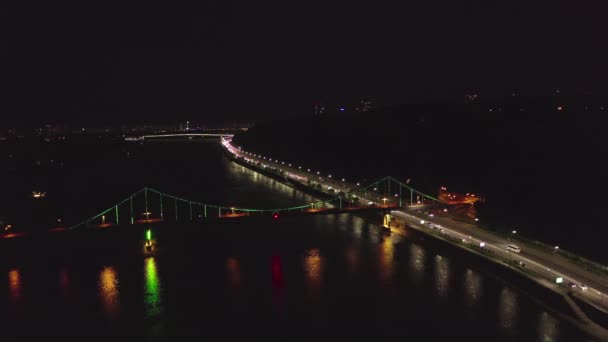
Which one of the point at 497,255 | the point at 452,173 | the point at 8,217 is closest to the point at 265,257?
the point at 497,255

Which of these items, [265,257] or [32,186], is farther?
[32,186]

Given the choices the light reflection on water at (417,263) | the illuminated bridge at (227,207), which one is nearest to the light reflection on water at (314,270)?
the light reflection on water at (417,263)

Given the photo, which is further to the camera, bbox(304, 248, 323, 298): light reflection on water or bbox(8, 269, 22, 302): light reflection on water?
bbox(304, 248, 323, 298): light reflection on water

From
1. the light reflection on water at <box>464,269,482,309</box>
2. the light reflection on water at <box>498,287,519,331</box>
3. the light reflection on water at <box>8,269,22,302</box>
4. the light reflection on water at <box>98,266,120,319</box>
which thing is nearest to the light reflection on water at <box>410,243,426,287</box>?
the light reflection on water at <box>464,269,482,309</box>

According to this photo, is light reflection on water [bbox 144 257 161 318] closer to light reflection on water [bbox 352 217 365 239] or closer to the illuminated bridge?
the illuminated bridge

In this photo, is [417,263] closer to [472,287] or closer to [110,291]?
[472,287]

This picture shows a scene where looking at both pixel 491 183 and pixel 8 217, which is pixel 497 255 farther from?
pixel 8 217
